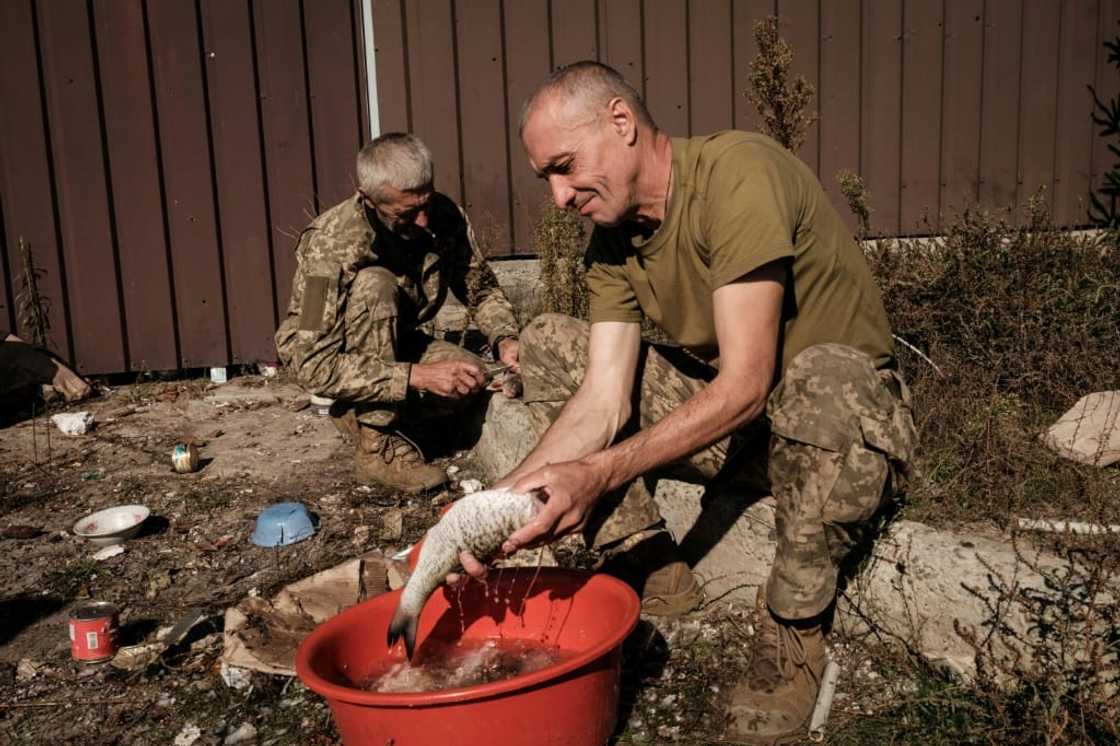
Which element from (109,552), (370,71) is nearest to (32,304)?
(370,71)

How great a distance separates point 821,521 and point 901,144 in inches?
210

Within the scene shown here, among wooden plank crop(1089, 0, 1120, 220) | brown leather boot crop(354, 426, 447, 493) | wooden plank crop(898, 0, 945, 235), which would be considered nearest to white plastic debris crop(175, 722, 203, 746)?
brown leather boot crop(354, 426, 447, 493)

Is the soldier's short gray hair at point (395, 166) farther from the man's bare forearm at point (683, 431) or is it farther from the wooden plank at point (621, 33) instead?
the wooden plank at point (621, 33)

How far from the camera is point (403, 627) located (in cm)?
255

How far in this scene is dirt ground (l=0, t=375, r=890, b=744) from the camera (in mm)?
2947

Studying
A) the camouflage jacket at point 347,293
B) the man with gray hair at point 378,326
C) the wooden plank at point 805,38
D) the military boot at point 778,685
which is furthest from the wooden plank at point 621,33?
the military boot at point 778,685

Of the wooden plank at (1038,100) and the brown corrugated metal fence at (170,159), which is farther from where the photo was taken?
the wooden plank at (1038,100)

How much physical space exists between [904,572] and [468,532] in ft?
4.57

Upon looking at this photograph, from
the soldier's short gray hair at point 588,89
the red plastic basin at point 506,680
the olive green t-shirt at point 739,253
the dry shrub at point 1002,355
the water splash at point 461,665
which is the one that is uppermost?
the soldier's short gray hair at point 588,89

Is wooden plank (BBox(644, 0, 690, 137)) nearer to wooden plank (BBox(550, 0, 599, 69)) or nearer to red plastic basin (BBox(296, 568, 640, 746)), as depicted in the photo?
wooden plank (BBox(550, 0, 599, 69))

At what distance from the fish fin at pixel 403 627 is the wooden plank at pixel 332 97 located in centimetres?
452

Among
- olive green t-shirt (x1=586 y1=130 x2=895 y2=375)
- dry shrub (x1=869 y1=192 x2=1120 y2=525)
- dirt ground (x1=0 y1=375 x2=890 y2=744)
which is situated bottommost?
dirt ground (x1=0 y1=375 x2=890 y2=744)

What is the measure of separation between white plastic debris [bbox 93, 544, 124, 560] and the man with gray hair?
1087 mm

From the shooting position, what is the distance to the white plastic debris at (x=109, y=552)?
4.16 meters
